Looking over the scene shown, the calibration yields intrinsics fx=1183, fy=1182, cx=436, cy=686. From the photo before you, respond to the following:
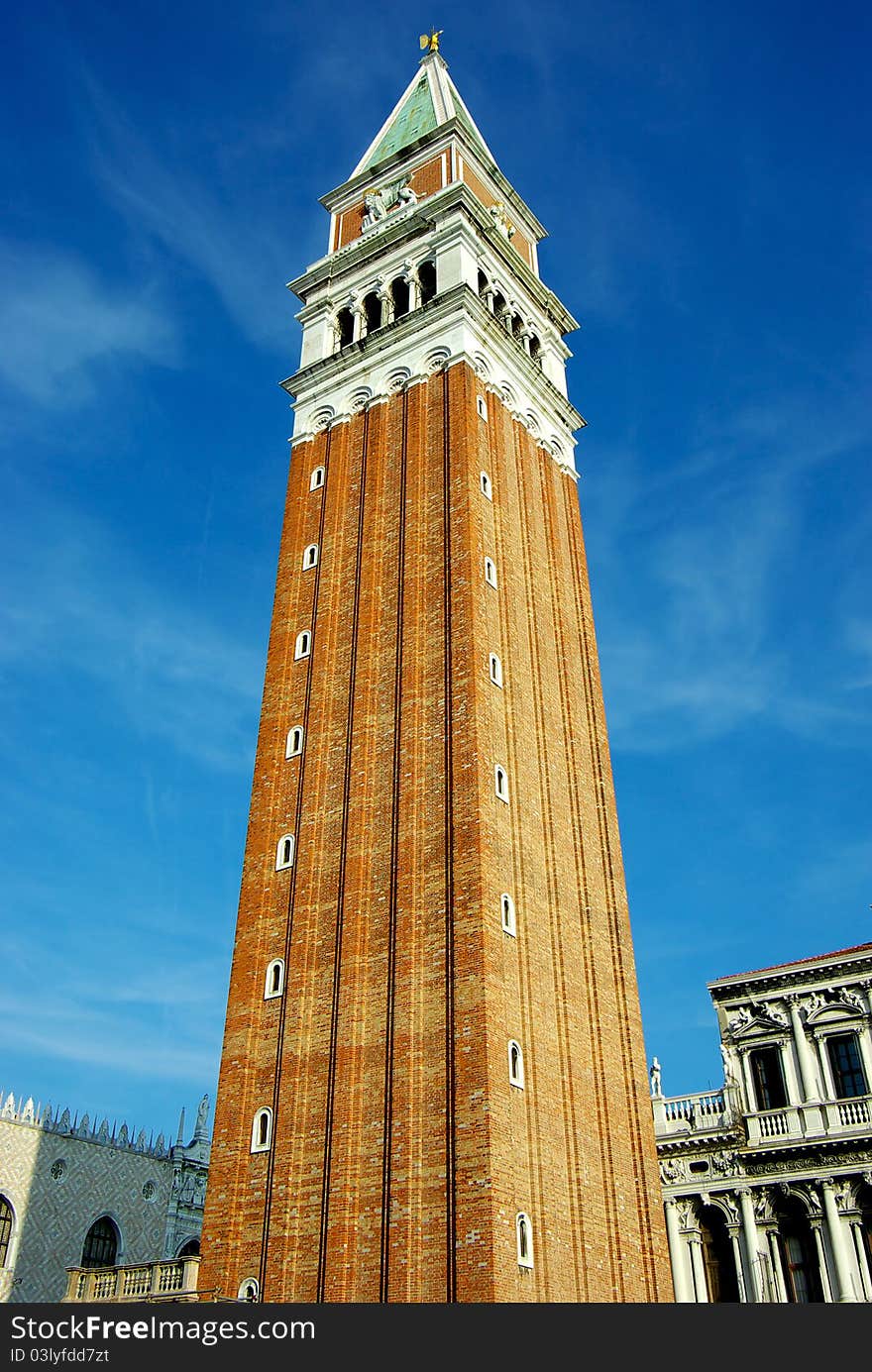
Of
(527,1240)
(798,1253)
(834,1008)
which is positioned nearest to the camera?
(527,1240)

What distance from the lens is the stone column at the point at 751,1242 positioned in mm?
35406

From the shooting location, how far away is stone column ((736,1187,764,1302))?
35.4 metres

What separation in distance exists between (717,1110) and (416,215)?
3464 centimetres

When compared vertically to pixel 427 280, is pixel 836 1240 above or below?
below

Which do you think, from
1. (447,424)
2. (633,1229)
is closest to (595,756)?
(447,424)

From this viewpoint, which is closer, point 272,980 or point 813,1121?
point 272,980

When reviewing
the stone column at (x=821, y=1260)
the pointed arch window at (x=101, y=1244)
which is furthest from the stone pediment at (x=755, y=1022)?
the pointed arch window at (x=101, y=1244)

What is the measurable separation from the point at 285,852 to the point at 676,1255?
18.1 m

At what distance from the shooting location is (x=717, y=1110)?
38844 millimetres

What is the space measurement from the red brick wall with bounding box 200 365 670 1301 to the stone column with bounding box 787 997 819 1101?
21.3 ft

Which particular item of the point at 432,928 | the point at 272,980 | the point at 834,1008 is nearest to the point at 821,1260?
the point at 834,1008

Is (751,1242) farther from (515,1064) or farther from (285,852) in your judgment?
(285,852)

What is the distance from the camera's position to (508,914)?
30.3 metres

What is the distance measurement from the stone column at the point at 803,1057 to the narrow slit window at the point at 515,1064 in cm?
1353
